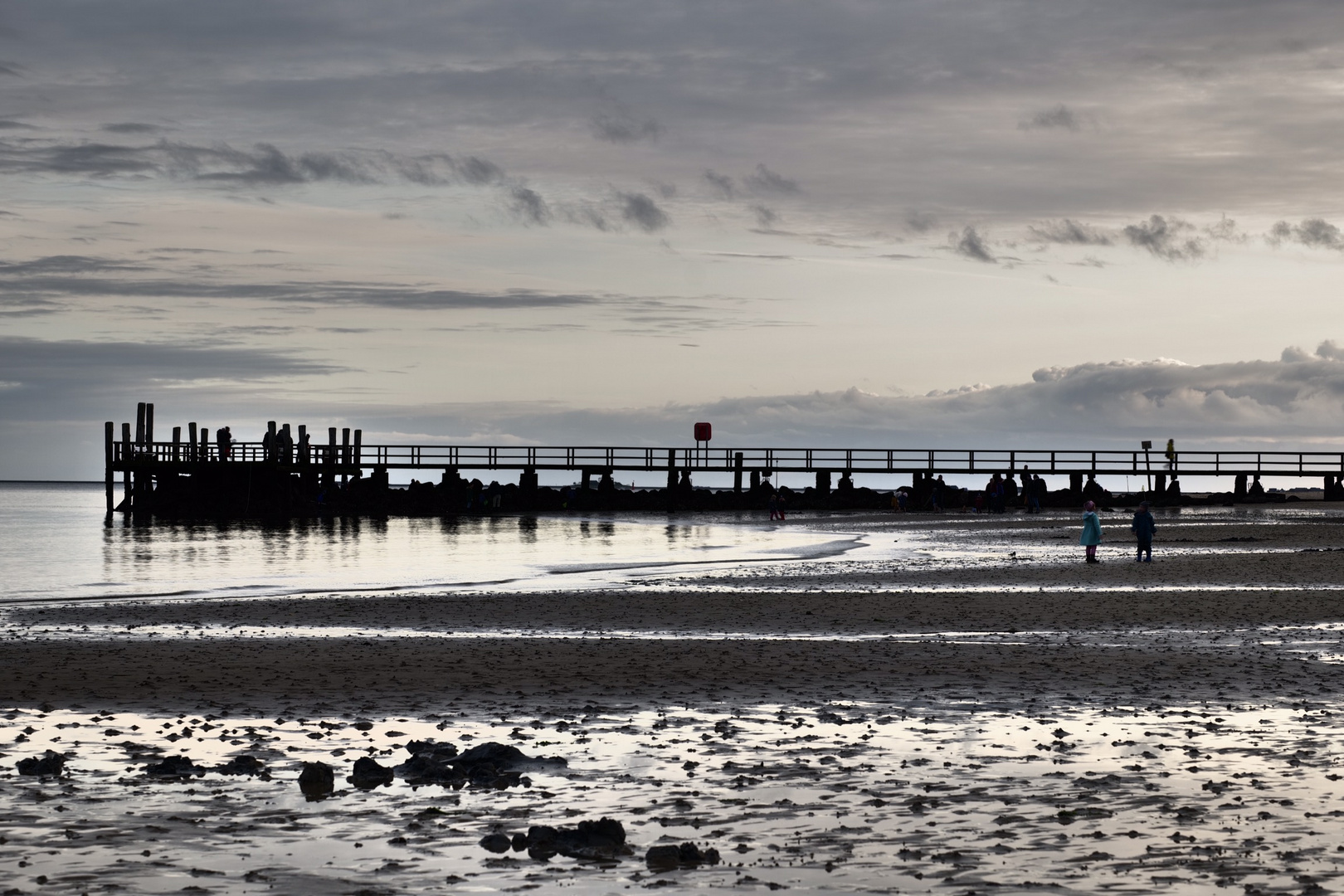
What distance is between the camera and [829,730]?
33.4ft

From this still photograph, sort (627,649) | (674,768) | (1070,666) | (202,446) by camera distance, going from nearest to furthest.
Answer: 1. (674,768)
2. (1070,666)
3. (627,649)
4. (202,446)

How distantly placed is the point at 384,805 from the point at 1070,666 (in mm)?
7771

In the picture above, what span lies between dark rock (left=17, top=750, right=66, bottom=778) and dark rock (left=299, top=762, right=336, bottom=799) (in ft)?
5.25

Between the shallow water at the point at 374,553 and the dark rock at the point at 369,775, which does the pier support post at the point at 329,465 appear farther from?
the dark rock at the point at 369,775

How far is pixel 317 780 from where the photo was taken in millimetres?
8508

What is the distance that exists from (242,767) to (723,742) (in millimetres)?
3215

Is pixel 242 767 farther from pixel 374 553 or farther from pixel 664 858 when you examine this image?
pixel 374 553

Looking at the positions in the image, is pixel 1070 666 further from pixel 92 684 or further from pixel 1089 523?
pixel 1089 523

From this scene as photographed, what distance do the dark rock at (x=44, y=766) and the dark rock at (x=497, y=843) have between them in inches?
130

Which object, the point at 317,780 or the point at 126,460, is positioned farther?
the point at 126,460

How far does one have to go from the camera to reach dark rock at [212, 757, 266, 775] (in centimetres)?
887

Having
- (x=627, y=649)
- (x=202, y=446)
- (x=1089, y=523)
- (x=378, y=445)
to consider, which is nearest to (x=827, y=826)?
(x=627, y=649)

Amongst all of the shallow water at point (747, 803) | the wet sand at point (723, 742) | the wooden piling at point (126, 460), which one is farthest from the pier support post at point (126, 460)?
the shallow water at point (747, 803)

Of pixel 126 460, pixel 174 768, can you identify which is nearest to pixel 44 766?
pixel 174 768
